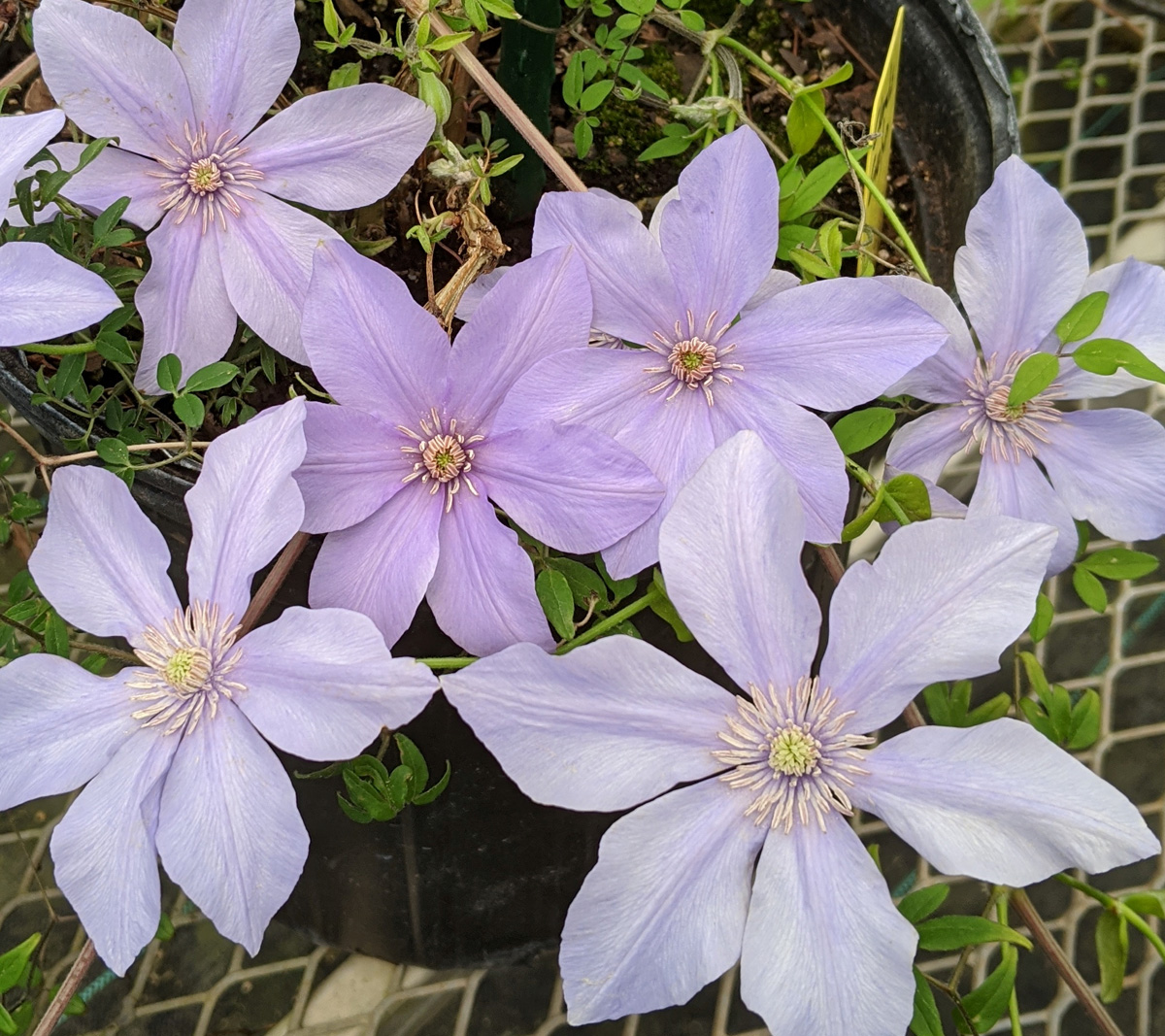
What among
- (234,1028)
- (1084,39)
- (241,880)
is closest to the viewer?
(241,880)

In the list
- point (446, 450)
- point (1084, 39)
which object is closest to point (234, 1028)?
point (446, 450)

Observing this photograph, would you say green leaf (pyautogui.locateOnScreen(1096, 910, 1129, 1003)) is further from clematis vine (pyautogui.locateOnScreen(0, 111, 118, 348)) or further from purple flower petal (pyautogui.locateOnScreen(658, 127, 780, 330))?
clematis vine (pyautogui.locateOnScreen(0, 111, 118, 348))

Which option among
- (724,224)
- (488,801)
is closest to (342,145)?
(724,224)

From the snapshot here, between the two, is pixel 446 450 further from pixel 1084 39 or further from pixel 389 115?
pixel 1084 39

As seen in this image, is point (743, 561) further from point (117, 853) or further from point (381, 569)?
point (117, 853)

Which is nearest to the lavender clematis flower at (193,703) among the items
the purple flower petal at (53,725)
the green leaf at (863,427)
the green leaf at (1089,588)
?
the purple flower petal at (53,725)

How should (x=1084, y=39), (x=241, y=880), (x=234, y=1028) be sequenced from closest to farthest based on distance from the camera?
1. (x=241, y=880)
2. (x=234, y=1028)
3. (x=1084, y=39)
